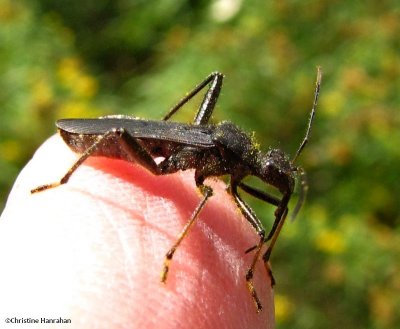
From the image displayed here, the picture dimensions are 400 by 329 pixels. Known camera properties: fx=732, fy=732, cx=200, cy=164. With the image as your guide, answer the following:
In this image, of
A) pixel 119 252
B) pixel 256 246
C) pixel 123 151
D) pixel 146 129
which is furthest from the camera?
pixel 146 129

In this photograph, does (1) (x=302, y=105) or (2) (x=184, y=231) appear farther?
(1) (x=302, y=105)

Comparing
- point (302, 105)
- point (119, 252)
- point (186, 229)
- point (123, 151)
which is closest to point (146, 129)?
point (123, 151)

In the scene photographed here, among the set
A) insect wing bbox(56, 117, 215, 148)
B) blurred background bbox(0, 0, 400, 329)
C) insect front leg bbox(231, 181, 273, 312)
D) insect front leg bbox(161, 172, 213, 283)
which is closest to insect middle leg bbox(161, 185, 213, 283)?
insect front leg bbox(161, 172, 213, 283)

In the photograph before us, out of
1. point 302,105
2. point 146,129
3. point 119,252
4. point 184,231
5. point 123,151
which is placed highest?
point 302,105

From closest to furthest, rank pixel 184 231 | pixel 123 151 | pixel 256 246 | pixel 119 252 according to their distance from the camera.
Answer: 1. pixel 119 252
2. pixel 184 231
3. pixel 256 246
4. pixel 123 151

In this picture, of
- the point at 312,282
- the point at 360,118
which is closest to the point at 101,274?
the point at 312,282

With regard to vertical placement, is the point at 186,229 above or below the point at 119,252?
above

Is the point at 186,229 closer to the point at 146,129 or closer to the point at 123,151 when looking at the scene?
the point at 123,151

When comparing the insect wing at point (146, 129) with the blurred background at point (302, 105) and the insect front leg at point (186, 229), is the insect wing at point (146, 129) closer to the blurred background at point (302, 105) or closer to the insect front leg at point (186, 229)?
the insect front leg at point (186, 229)

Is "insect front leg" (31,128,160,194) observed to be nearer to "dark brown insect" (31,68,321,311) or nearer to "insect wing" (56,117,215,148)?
"dark brown insect" (31,68,321,311)
